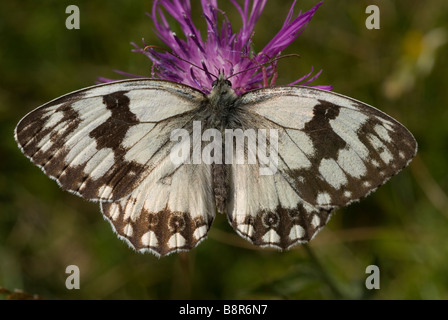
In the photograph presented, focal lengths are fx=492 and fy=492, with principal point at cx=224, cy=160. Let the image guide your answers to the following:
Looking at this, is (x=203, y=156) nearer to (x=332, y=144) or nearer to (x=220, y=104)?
(x=220, y=104)

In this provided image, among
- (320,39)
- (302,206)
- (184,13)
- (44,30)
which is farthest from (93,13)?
(302,206)

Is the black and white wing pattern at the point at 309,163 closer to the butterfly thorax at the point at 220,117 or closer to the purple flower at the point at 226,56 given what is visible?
the butterfly thorax at the point at 220,117

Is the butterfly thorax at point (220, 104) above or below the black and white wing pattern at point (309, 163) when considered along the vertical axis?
above

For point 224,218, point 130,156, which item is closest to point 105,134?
point 130,156

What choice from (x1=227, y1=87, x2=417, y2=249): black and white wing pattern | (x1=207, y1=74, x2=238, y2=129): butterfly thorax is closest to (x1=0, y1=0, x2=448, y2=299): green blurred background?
(x1=227, y1=87, x2=417, y2=249): black and white wing pattern

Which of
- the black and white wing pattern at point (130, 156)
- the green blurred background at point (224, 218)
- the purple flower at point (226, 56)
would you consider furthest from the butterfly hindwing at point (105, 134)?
the green blurred background at point (224, 218)

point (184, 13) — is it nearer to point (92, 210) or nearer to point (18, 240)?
point (92, 210)
